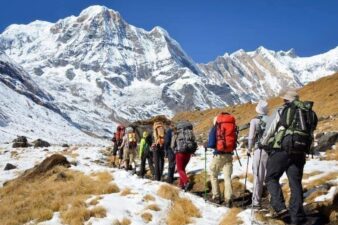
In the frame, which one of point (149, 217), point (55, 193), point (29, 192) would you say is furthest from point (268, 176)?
point (29, 192)

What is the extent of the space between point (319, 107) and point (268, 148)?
3877cm

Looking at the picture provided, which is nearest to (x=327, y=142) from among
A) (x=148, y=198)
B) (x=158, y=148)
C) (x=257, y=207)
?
(x=158, y=148)

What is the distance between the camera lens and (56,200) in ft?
49.5

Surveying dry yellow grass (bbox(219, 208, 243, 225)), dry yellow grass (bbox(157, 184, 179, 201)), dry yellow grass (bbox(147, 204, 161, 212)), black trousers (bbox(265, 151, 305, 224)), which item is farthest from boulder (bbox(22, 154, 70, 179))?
black trousers (bbox(265, 151, 305, 224))

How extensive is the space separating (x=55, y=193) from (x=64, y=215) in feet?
12.3

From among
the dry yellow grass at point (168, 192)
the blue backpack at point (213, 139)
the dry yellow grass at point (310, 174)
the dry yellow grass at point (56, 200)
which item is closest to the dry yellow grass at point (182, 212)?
the dry yellow grass at point (168, 192)

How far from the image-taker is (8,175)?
2962 centimetres

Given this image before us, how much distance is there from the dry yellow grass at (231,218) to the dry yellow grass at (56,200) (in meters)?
3.04

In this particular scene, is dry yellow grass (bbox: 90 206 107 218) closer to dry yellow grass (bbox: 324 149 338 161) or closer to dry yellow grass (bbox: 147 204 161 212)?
dry yellow grass (bbox: 147 204 161 212)

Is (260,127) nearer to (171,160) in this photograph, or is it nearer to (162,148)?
(171,160)

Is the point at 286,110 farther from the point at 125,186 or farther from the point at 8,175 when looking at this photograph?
the point at 8,175

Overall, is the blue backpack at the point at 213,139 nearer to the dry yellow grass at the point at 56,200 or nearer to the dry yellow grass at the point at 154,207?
the dry yellow grass at the point at 154,207

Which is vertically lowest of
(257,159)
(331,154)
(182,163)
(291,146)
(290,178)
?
(290,178)

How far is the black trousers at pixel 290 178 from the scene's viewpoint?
409 inches
